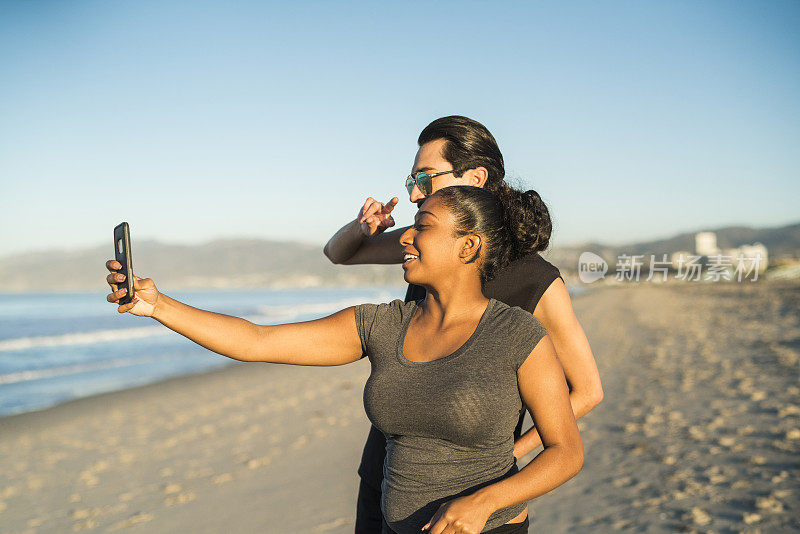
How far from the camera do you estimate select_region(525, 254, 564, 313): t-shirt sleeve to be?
1971 mm

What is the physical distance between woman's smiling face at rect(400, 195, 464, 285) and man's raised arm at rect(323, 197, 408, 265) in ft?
1.74

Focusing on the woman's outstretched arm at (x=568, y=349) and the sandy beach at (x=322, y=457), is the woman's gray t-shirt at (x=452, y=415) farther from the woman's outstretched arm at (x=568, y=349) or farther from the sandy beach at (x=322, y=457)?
the sandy beach at (x=322, y=457)

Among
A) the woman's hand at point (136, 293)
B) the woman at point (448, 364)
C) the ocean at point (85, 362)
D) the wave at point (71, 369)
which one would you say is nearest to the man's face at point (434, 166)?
the woman at point (448, 364)

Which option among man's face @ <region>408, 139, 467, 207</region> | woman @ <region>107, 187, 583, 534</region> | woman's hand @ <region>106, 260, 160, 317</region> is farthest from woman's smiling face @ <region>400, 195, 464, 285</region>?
woman's hand @ <region>106, 260, 160, 317</region>

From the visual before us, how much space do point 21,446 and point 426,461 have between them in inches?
347

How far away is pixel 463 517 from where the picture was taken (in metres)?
1.50

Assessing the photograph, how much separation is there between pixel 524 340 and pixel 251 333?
2.77 feet

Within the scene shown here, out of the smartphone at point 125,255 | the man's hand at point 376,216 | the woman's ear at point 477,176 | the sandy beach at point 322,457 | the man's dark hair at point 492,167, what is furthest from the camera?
the sandy beach at point 322,457

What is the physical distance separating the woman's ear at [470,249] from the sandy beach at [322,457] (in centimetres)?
358

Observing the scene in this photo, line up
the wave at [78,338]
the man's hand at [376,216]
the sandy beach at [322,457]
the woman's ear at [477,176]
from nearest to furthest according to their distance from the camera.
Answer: the woman's ear at [477,176], the man's hand at [376,216], the sandy beach at [322,457], the wave at [78,338]

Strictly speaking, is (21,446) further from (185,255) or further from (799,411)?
(185,255)

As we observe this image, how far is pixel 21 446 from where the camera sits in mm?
8492

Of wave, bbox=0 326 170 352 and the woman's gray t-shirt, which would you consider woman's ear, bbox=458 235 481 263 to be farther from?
wave, bbox=0 326 170 352

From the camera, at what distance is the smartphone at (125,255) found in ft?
5.67
